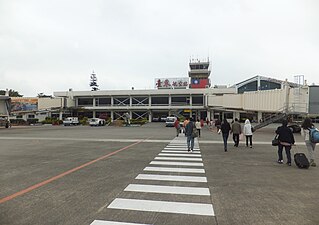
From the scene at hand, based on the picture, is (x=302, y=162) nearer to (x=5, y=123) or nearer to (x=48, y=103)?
(x=5, y=123)

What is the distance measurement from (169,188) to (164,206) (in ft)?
3.95

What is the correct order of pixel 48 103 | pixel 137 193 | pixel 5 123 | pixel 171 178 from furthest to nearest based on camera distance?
pixel 48 103 < pixel 5 123 < pixel 171 178 < pixel 137 193

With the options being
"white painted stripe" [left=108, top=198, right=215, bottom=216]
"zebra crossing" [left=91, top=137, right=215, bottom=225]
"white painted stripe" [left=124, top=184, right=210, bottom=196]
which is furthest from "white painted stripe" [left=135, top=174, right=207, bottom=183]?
"white painted stripe" [left=108, top=198, right=215, bottom=216]

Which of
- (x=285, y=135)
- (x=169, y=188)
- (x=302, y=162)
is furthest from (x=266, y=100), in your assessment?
(x=169, y=188)

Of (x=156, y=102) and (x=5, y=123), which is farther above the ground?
(x=156, y=102)

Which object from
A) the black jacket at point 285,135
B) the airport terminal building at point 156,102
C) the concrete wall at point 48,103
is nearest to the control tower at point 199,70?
the airport terminal building at point 156,102

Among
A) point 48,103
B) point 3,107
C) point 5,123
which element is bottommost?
point 5,123

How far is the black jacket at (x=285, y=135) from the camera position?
28.5 ft

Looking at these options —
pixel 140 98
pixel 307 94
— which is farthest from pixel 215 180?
pixel 140 98

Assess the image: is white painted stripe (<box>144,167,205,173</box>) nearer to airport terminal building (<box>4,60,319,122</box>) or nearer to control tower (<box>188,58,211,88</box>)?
airport terminal building (<box>4,60,319,122</box>)

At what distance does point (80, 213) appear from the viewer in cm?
429

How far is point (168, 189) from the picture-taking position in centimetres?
579

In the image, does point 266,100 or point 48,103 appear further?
point 48,103

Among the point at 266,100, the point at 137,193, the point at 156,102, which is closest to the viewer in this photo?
the point at 137,193
